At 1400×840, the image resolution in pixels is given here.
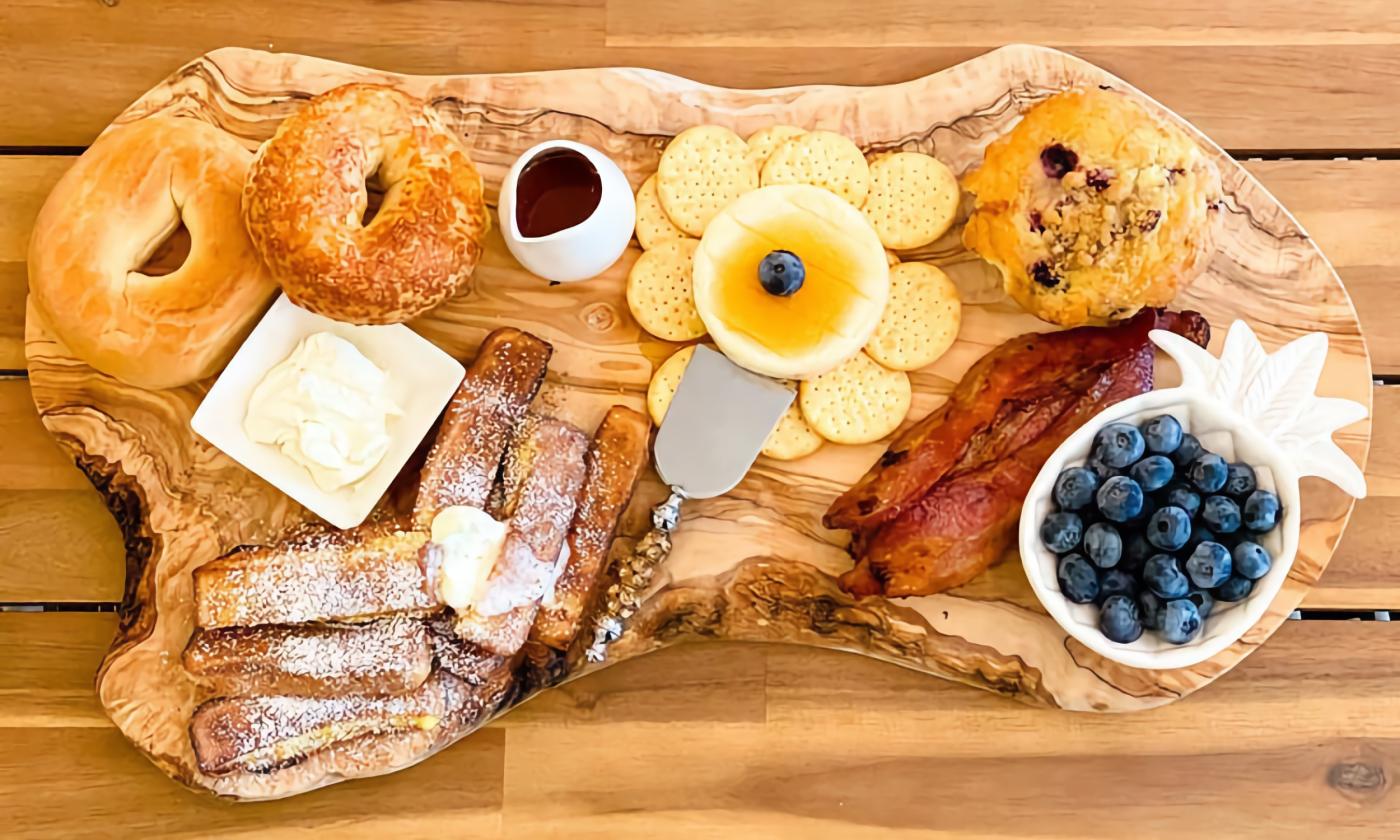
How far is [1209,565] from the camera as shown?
4.93 feet

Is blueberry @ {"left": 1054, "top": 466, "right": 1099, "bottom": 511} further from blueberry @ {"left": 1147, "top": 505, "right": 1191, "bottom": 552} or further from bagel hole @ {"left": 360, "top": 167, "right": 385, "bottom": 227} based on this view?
bagel hole @ {"left": 360, "top": 167, "right": 385, "bottom": 227}

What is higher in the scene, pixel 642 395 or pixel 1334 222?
pixel 1334 222

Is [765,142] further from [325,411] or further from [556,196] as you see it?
[325,411]

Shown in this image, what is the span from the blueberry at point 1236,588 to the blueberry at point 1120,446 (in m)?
0.21

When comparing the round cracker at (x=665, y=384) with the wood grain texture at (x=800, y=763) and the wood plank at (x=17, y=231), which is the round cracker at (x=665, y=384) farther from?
the wood plank at (x=17, y=231)

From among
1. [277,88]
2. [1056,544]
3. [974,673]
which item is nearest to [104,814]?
[277,88]

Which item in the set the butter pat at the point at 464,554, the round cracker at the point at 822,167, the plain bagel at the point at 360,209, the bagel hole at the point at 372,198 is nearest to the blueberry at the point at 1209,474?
the round cracker at the point at 822,167

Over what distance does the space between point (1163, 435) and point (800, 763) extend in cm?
75

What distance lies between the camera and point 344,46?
6.18 ft

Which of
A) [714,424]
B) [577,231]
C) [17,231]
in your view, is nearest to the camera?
[577,231]

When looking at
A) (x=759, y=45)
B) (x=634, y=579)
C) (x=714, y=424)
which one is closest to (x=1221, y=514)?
(x=714, y=424)

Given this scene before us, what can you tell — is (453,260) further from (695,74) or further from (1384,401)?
(1384,401)

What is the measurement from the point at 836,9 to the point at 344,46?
84 centimetres

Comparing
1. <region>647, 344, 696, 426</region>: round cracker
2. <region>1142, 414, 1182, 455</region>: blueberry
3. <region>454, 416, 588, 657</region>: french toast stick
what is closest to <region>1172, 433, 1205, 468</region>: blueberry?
<region>1142, 414, 1182, 455</region>: blueberry
